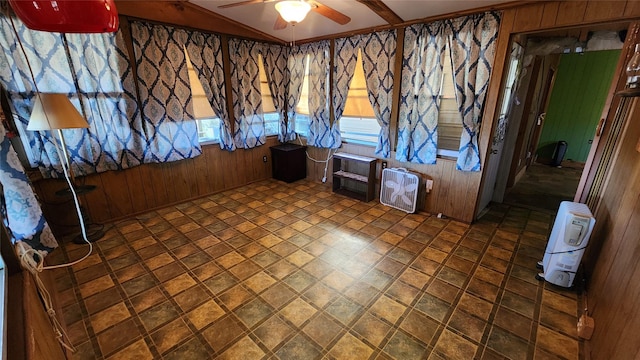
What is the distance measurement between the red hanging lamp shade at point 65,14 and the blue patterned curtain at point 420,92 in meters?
3.03

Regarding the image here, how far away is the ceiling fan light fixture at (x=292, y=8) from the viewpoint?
201 centimetres

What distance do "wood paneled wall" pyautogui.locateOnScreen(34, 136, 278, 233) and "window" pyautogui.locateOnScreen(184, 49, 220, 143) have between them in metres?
0.16

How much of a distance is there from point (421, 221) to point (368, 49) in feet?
7.92

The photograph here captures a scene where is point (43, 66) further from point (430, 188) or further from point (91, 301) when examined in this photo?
point (430, 188)

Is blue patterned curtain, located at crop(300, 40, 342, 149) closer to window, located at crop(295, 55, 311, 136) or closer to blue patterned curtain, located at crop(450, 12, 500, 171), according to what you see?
window, located at crop(295, 55, 311, 136)

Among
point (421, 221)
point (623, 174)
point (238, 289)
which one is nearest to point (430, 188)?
point (421, 221)

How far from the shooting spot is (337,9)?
300 cm

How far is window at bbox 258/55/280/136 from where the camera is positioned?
175 inches

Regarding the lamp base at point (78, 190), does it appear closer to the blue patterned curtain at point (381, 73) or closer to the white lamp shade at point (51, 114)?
the white lamp shade at point (51, 114)

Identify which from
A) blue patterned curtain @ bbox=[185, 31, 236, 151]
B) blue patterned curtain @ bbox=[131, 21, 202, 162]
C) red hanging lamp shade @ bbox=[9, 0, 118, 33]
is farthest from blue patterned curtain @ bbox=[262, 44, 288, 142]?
red hanging lamp shade @ bbox=[9, 0, 118, 33]

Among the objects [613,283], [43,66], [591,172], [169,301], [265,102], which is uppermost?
[43,66]

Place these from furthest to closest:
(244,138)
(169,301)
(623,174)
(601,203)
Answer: (244,138), (601,203), (169,301), (623,174)

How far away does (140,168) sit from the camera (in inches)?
135

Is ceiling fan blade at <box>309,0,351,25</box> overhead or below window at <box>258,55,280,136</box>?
overhead
